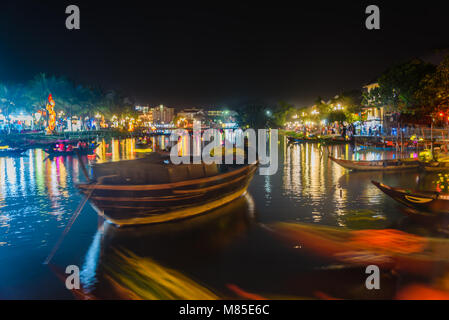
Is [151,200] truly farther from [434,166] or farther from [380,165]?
[434,166]

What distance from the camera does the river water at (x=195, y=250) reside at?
8.71 m

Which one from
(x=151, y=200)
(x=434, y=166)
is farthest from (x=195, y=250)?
(x=434, y=166)

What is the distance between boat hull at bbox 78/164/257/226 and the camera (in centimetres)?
1254

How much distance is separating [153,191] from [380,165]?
18.9 meters

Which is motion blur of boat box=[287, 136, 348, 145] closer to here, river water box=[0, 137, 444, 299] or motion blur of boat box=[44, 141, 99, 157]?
motion blur of boat box=[44, 141, 99, 157]

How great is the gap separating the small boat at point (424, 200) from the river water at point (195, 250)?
71 centimetres

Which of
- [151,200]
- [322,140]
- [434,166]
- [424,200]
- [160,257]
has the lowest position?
[160,257]

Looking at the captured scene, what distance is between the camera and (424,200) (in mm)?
13367

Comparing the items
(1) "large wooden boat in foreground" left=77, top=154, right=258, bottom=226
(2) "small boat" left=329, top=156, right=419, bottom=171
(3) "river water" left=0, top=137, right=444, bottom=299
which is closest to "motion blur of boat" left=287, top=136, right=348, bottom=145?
(2) "small boat" left=329, top=156, right=419, bottom=171

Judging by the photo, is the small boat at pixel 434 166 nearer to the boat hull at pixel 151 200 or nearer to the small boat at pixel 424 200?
the small boat at pixel 424 200

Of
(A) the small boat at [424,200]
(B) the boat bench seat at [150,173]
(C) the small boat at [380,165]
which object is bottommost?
(A) the small boat at [424,200]


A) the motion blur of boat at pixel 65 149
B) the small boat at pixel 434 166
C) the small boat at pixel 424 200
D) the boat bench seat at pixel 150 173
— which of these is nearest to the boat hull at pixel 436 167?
the small boat at pixel 434 166
